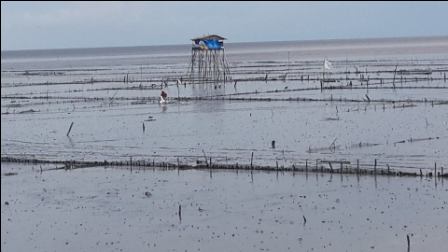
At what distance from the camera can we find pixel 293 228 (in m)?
14.6

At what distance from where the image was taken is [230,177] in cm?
1955

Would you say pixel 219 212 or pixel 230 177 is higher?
pixel 230 177

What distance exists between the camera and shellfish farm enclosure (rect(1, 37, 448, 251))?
14289 mm

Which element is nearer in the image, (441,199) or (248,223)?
(248,223)

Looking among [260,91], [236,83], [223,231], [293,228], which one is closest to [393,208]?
[293,228]

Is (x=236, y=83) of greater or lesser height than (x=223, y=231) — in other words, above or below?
above

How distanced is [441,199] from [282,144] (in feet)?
29.7

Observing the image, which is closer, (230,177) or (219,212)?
(219,212)

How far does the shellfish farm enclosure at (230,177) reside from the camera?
1429cm

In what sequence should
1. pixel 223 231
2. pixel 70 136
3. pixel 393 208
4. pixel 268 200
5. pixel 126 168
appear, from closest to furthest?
pixel 223 231
pixel 393 208
pixel 268 200
pixel 126 168
pixel 70 136

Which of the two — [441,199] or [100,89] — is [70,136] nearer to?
[441,199]

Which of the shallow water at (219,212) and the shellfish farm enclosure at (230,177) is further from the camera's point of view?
the shellfish farm enclosure at (230,177)

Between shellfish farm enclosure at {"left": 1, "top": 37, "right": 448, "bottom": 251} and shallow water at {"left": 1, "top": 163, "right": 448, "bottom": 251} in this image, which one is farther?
shellfish farm enclosure at {"left": 1, "top": 37, "right": 448, "bottom": 251}

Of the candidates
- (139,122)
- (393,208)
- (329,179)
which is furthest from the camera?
(139,122)
